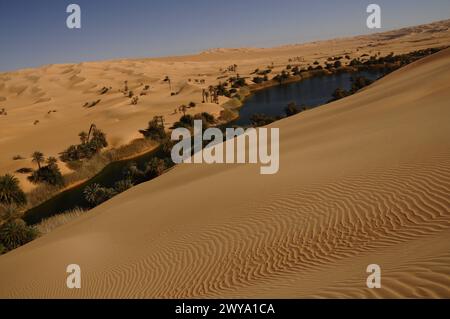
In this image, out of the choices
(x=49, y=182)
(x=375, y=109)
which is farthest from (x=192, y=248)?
(x=49, y=182)

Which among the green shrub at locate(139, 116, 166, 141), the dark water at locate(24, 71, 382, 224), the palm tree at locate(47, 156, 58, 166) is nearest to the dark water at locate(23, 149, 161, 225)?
the dark water at locate(24, 71, 382, 224)

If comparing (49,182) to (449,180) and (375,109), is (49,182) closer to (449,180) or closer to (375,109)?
(375,109)

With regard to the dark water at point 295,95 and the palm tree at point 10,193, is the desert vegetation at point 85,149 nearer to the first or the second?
the palm tree at point 10,193

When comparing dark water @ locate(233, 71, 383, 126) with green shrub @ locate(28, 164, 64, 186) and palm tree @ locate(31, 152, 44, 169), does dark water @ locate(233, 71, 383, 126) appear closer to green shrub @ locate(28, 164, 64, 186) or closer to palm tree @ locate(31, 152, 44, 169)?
green shrub @ locate(28, 164, 64, 186)

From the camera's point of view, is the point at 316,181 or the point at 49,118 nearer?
the point at 316,181

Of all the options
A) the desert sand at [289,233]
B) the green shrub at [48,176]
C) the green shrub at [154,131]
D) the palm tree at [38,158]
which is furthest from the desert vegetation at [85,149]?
the desert sand at [289,233]
